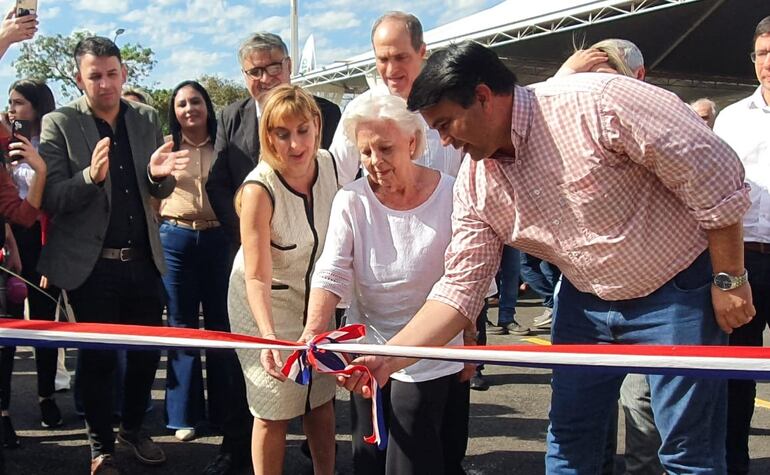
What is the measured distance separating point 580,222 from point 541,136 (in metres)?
0.26

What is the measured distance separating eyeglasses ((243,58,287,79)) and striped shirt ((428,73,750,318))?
76.8 inches

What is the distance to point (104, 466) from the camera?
357 centimetres

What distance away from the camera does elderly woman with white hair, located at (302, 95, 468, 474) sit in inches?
102

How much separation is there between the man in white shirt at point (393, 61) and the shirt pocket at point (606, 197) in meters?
1.41

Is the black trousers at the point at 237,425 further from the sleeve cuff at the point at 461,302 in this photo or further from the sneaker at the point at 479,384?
the sneaker at the point at 479,384

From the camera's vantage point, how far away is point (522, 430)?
4.36 metres

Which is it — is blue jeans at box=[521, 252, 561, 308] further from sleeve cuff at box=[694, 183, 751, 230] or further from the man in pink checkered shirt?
sleeve cuff at box=[694, 183, 751, 230]

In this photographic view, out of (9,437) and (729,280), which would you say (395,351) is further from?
(9,437)

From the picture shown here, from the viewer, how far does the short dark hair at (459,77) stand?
1.96 m

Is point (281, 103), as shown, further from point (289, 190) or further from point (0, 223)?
point (0, 223)

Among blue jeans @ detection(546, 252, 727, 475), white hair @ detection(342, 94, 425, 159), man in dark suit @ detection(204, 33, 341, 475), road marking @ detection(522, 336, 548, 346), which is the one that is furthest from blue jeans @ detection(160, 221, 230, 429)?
road marking @ detection(522, 336, 548, 346)

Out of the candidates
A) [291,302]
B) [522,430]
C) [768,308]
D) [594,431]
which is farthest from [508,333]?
[594,431]

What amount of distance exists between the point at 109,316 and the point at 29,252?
1496 millimetres

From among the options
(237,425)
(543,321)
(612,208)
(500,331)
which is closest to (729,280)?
(612,208)
